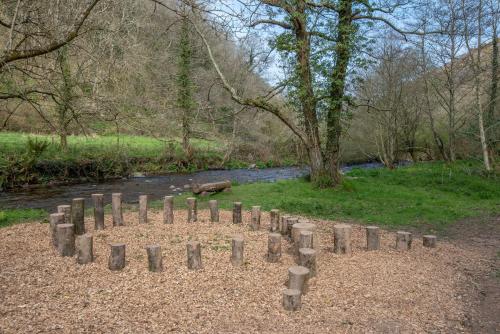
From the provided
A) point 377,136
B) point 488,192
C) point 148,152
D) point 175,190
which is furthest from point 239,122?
point 488,192

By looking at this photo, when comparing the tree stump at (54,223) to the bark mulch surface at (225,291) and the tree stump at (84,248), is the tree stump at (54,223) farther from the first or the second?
the tree stump at (84,248)

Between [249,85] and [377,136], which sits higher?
[249,85]

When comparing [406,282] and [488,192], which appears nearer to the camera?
[406,282]

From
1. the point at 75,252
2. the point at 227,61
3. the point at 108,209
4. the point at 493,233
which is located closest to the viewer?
the point at 75,252

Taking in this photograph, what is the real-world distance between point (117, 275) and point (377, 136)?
62.7 ft

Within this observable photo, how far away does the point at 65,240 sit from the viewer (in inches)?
227

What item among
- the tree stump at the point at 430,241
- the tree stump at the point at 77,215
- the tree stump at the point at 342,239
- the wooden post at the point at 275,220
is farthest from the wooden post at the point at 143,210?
the tree stump at the point at 430,241

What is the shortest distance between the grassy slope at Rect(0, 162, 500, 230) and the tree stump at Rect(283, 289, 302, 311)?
5160mm

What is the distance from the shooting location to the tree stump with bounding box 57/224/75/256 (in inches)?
227

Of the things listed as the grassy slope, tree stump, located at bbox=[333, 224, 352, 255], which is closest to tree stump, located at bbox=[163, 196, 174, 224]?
the grassy slope

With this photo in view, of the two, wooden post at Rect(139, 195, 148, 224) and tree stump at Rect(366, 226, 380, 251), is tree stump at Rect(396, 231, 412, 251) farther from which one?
wooden post at Rect(139, 195, 148, 224)

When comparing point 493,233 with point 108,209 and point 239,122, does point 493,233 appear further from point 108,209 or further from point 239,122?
point 239,122

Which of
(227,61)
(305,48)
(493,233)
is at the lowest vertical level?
(493,233)

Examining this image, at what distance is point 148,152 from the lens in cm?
2164
